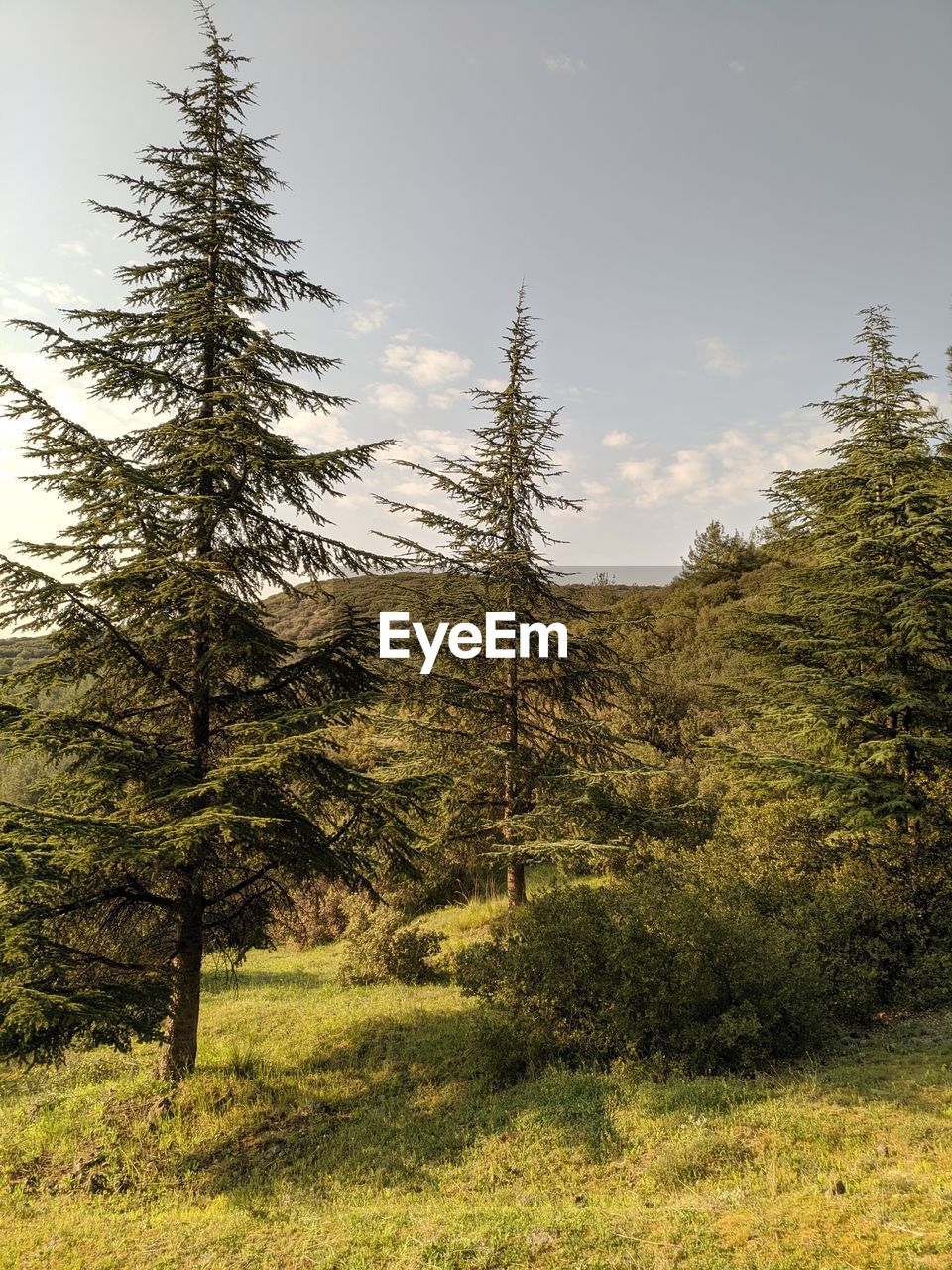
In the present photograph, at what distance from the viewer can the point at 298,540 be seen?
28.7 feet

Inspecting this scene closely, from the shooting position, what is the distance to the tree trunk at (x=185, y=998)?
8.09m

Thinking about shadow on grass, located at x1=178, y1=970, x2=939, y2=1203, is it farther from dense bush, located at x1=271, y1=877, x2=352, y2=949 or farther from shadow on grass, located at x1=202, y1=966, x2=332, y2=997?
dense bush, located at x1=271, y1=877, x2=352, y2=949

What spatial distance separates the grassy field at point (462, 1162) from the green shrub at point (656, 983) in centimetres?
51

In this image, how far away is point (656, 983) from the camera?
7770mm

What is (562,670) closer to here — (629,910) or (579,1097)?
(629,910)

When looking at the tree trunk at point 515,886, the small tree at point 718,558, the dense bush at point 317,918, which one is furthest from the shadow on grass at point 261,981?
the small tree at point 718,558

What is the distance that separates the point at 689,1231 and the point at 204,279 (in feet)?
39.5

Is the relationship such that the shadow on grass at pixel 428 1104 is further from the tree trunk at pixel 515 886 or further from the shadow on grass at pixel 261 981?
the shadow on grass at pixel 261 981

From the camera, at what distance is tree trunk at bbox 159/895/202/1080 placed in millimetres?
8086

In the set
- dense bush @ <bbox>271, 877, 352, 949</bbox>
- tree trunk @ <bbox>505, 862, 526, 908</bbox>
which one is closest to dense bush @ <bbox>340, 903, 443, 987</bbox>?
tree trunk @ <bbox>505, 862, 526, 908</bbox>

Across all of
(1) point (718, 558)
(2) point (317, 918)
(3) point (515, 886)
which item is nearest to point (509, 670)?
(3) point (515, 886)

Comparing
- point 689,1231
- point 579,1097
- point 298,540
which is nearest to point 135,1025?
point 579,1097

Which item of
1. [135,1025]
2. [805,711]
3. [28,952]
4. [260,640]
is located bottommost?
[135,1025]

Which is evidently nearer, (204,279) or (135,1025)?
(135,1025)
